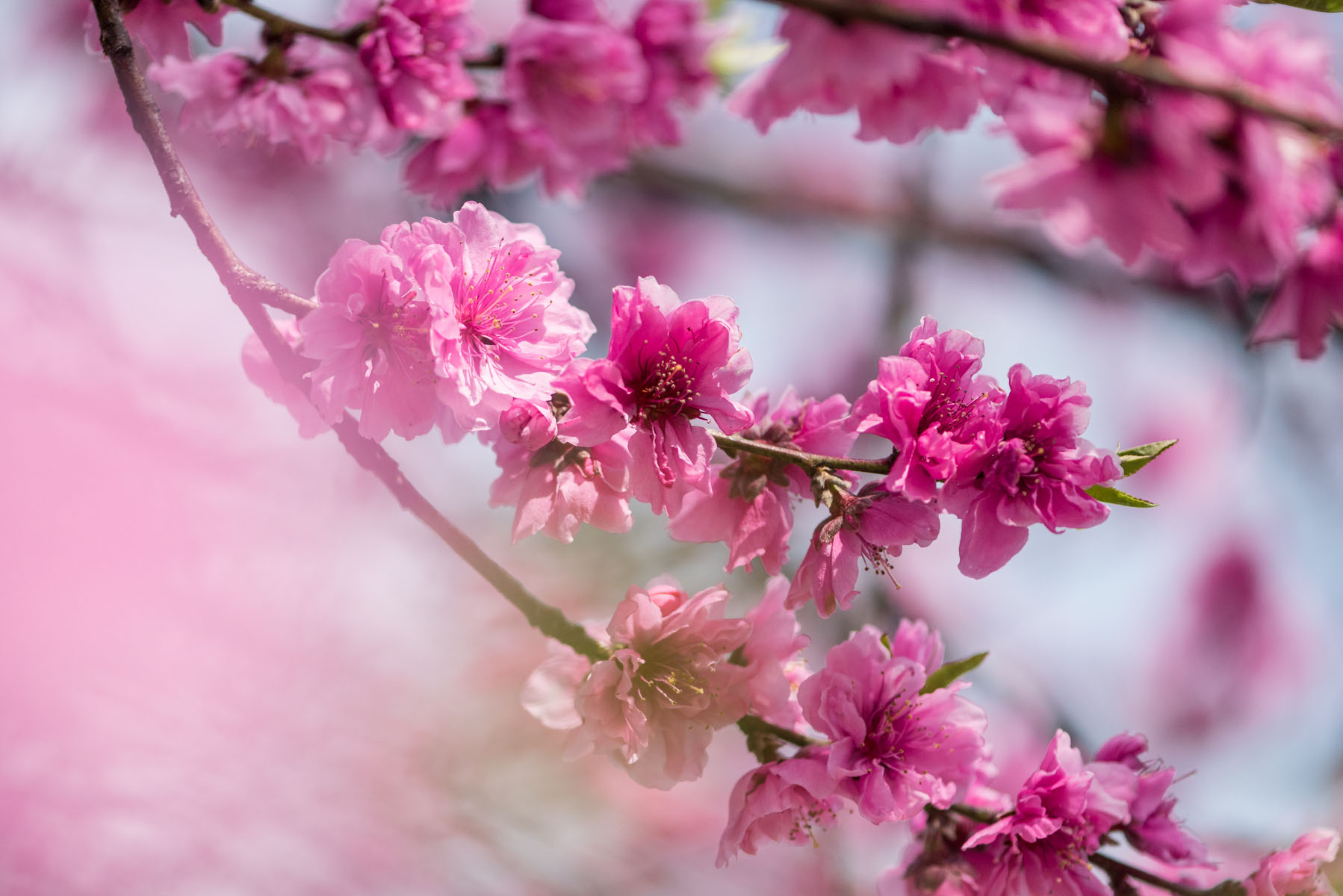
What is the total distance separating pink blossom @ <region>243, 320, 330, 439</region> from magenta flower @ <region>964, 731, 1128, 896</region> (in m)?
0.65

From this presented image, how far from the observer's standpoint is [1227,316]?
7.70ft

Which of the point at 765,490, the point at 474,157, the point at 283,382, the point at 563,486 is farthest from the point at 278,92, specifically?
the point at 765,490

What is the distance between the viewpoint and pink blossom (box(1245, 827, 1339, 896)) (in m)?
0.67

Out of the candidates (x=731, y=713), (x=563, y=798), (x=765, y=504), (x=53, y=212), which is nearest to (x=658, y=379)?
(x=765, y=504)

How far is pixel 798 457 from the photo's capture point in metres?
0.66

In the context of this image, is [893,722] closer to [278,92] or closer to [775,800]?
[775,800]

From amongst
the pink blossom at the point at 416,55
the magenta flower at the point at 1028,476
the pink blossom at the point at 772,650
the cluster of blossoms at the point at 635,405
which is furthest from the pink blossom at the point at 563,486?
the pink blossom at the point at 416,55

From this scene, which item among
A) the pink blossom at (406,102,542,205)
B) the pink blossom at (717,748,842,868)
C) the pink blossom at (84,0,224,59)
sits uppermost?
the pink blossom at (84,0,224,59)

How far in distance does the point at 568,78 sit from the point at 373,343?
504 millimetres

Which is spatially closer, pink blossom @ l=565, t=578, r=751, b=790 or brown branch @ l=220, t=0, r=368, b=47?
pink blossom @ l=565, t=578, r=751, b=790

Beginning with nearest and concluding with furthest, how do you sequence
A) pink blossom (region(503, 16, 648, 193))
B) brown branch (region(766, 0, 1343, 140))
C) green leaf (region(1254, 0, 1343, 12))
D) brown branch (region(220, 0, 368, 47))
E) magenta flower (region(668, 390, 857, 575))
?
brown branch (region(766, 0, 1343, 140)), green leaf (region(1254, 0, 1343, 12)), magenta flower (region(668, 390, 857, 575)), brown branch (region(220, 0, 368, 47)), pink blossom (region(503, 16, 648, 193))

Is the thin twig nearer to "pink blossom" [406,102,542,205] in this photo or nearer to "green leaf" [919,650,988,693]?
"green leaf" [919,650,988,693]

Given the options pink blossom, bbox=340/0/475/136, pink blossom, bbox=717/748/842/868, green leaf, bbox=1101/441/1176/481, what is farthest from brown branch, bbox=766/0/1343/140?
pink blossom, bbox=340/0/475/136

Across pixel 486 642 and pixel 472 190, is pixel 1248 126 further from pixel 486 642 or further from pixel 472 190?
pixel 486 642
